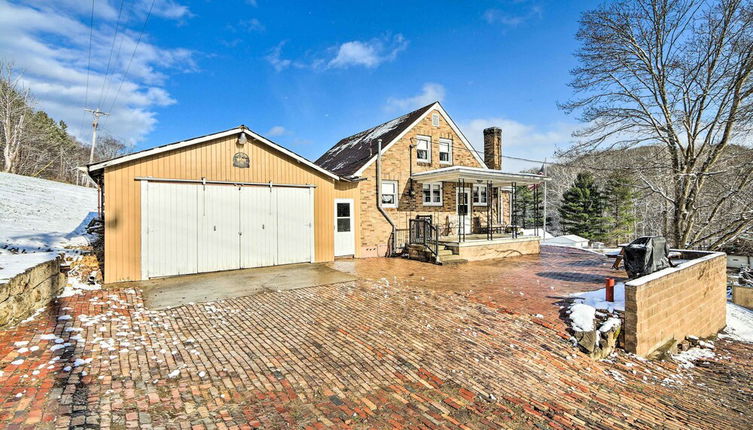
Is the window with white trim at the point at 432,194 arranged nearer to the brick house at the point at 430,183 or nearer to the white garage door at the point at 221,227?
the brick house at the point at 430,183

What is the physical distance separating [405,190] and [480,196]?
452 cm

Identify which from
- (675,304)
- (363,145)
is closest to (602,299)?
(675,304)

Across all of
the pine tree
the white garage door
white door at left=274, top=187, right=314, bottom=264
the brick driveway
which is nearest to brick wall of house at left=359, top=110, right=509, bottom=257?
white door at left=274, top=187, right=314, bottom=264

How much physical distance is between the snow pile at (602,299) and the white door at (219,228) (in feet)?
30.4

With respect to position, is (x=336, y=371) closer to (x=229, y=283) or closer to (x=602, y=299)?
(x=229, y=283)

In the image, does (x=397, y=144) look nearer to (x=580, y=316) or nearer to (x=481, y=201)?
(x=481, y=201)

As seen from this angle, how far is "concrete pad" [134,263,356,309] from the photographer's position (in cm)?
696

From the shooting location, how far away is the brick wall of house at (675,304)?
20.1 feet

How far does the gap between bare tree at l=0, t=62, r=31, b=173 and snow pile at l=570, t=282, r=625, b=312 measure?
39065mm

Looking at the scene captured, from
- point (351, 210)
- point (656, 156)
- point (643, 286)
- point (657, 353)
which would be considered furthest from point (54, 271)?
point (656, 156)

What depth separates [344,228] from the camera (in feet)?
41.5

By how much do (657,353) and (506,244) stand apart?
25.5 ft

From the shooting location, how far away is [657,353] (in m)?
6.56

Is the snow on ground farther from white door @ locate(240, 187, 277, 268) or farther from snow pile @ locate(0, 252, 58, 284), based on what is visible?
white door @ locate(240, 187, 277, 268)
